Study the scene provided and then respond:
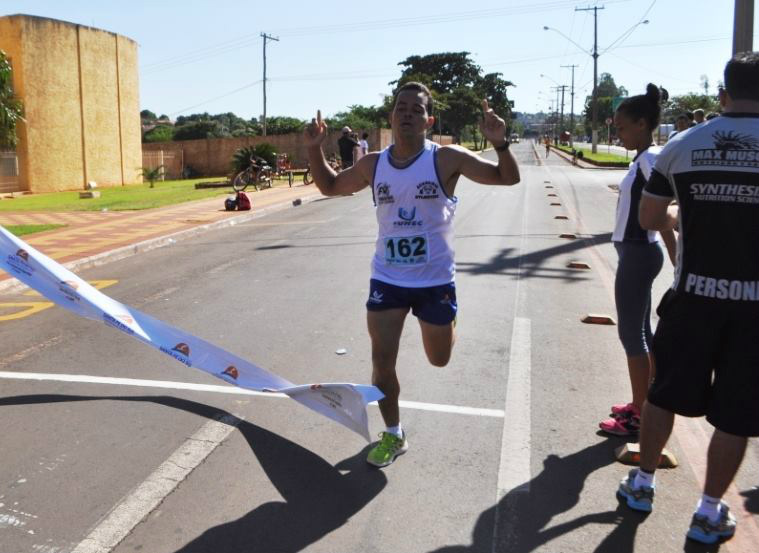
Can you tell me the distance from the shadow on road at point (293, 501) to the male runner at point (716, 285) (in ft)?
4.87

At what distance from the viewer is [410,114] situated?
3725mm

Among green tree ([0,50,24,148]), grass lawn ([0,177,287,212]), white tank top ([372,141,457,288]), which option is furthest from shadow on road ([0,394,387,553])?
green tree ([0,50,24,148])

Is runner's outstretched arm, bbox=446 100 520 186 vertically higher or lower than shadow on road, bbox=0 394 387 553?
higher

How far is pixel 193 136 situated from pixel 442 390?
8916cm

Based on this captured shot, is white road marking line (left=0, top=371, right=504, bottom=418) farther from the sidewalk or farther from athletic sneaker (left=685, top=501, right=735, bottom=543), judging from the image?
the sidewalk

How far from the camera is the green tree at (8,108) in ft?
79.4

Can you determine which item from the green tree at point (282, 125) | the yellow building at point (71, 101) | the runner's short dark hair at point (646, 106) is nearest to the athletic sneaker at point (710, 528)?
the runner's short dark hair at point (646, 106)

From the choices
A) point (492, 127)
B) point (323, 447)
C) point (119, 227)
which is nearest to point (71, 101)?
point (119, 227)

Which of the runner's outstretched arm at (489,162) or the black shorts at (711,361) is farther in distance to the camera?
the runner's outstretched arm at (489,162)

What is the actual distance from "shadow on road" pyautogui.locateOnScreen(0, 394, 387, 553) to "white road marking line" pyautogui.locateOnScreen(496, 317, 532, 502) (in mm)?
641

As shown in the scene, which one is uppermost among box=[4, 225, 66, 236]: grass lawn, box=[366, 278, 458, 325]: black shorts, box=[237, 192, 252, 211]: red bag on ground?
box=[366, 278, 458, 325]: black shorts

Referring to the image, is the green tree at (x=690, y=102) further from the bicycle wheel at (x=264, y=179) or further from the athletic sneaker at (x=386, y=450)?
the athletic sneaker at (x=386, y=450)

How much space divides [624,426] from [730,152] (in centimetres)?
195

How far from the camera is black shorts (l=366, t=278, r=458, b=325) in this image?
3.76m
